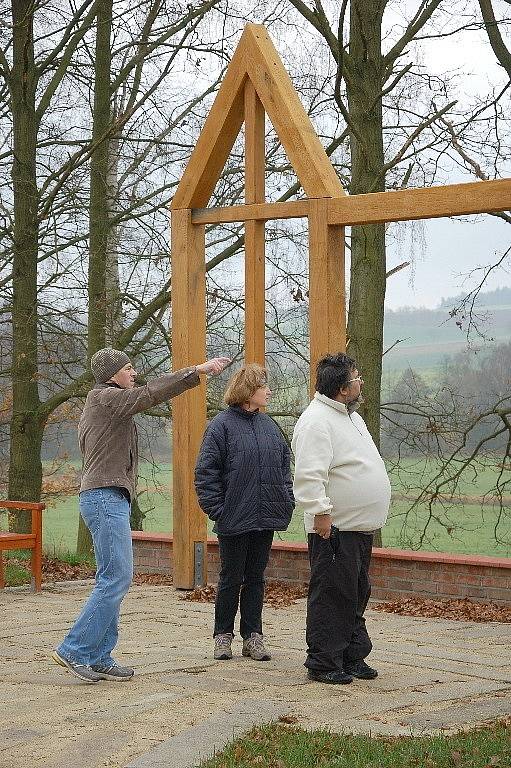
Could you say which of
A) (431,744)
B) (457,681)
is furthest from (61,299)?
(431,744)

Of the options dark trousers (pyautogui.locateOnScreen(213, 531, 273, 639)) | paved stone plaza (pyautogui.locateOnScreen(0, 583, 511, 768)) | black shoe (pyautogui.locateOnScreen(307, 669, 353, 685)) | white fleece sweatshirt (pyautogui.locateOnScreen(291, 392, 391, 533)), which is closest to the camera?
paved stone plaza (pyautogui.locateOnScreen(0, 583, 511, 768))

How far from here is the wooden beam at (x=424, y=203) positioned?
881 centimetres

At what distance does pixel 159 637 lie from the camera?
8.60 m

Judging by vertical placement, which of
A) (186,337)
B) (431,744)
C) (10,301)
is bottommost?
(431,744)

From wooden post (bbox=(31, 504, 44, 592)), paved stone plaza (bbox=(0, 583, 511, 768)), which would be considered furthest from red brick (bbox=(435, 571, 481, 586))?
wooden post (bbox=(31, 504, 44, 592))

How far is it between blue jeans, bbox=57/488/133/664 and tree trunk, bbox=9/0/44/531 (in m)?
8.87

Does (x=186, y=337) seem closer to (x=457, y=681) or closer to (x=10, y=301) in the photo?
(x=457, y=681)

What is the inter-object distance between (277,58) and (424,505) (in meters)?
6.55

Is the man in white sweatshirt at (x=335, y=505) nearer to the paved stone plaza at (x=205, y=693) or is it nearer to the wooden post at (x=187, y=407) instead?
the paved stone plaza at (x=205, y=693)

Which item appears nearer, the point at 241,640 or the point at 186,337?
A: the point at 241,640

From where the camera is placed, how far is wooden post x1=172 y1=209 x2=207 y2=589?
10.7 meters

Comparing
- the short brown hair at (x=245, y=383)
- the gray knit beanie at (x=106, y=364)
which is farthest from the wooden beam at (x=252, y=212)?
the gray knit beanie at (x=106, y=364)

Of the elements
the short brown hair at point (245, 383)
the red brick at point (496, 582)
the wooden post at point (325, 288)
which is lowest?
the red brick at point (496, 582)

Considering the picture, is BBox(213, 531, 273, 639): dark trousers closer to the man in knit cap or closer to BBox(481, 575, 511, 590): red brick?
the man in knit cap
